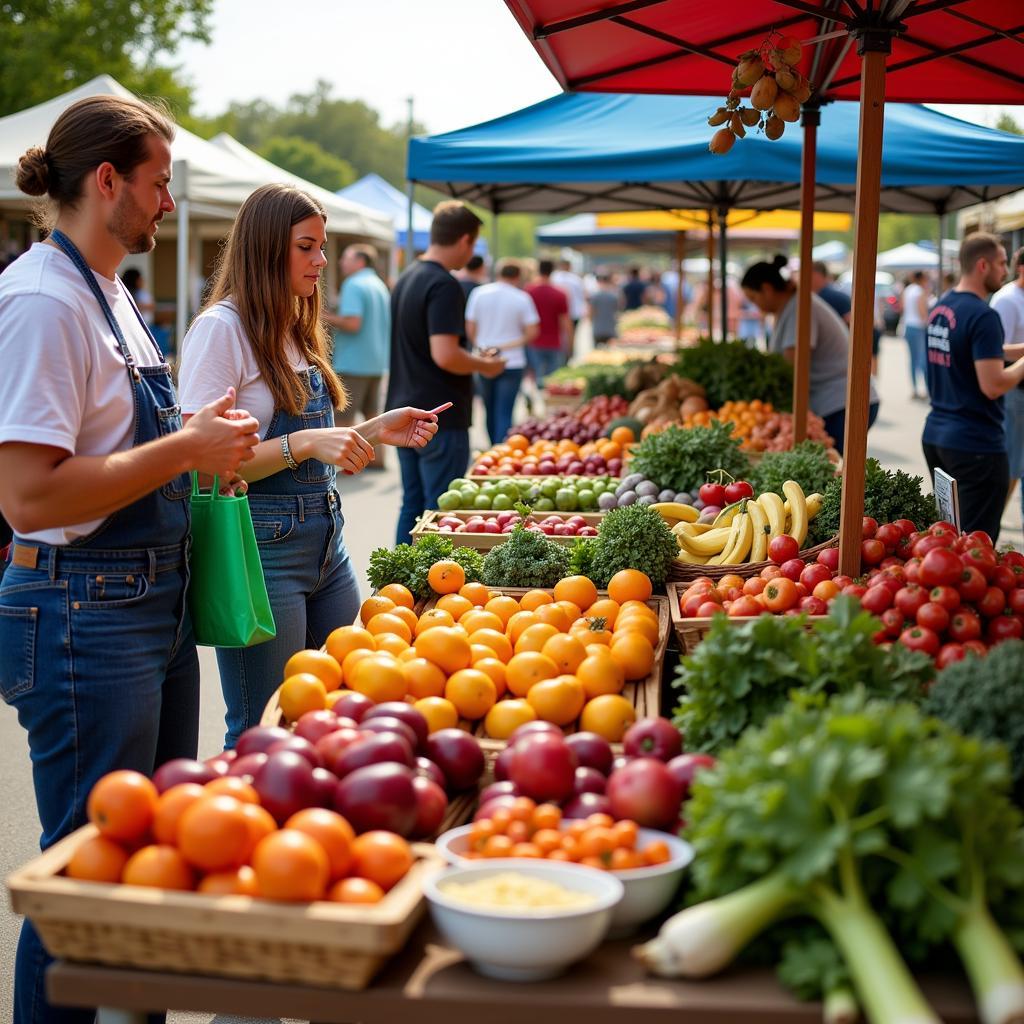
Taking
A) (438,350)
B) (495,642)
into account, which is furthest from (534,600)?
(438,350)

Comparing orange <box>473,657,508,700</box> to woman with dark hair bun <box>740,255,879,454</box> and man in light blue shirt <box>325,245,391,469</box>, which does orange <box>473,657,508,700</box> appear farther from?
man in light blue shirt <box>325,245,391,469</box>

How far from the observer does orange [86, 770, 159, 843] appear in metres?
1.93

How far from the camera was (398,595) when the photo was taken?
360 centimetres

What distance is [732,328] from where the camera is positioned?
30453mm

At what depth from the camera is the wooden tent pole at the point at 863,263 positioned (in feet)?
10.5

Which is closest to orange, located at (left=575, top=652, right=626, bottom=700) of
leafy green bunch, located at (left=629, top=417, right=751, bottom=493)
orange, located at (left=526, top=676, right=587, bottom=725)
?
orange, located at (left=526, top=676, right=587, bottom=725)

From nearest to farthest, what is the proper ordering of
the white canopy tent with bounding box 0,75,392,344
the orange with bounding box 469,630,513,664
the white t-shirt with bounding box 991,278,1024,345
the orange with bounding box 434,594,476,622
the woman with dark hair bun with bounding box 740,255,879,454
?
the orange with bounding box 469,630,513,664 < the orange with bounding box 434,594,476,622 < the woman with dark hair bun with bounding box 740,255,879,454 < the white t-shirt with bounding box 991,278,1024,345 < the white canopy tent with bounding box 0,75,392,344

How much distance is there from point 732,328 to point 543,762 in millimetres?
29341

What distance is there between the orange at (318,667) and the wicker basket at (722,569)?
154 centimetres

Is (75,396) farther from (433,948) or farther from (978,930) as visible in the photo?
(978,930)

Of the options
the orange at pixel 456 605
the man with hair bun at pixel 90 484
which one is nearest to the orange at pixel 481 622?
the orange at pixel 456 605

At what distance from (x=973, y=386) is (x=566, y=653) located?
4198 mm

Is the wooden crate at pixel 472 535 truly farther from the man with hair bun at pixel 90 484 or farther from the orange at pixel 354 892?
the orange at pixel 354 892

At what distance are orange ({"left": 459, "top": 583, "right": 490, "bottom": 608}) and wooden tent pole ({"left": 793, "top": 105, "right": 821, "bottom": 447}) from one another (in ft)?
8.10
